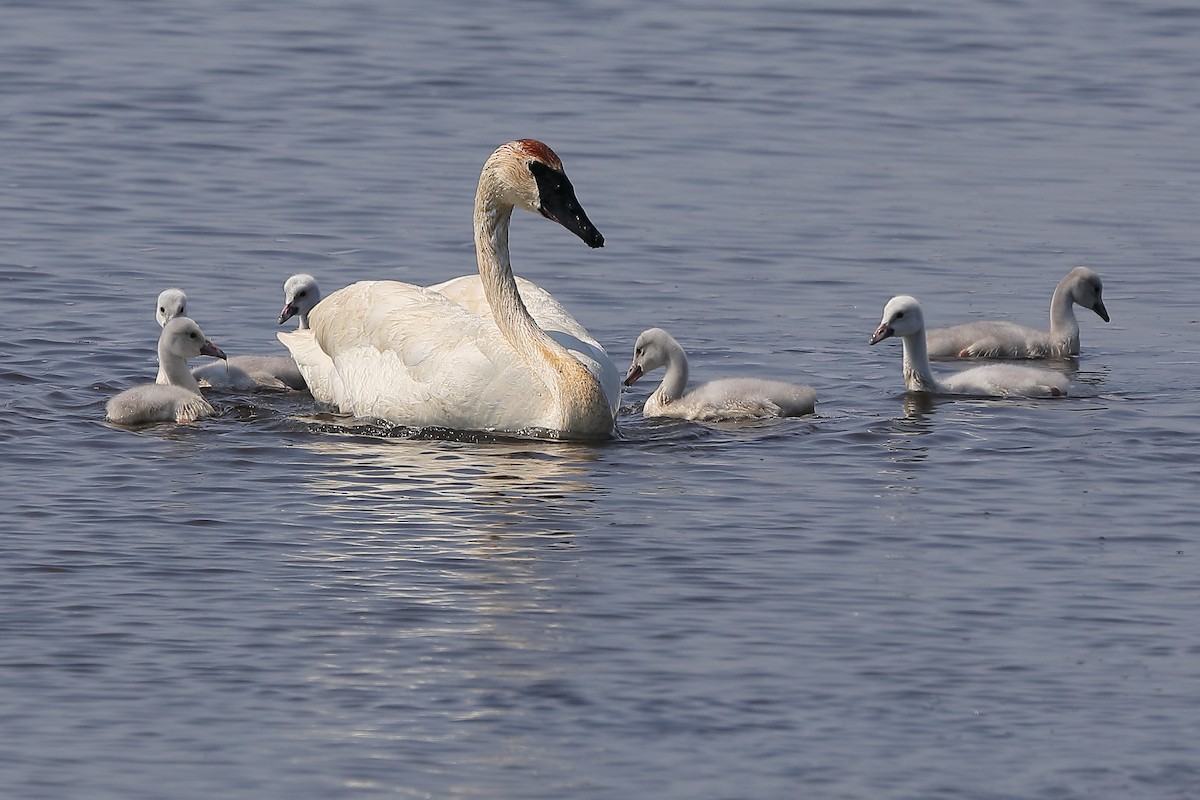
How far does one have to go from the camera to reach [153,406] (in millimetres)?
12703

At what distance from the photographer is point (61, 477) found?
37.8ft

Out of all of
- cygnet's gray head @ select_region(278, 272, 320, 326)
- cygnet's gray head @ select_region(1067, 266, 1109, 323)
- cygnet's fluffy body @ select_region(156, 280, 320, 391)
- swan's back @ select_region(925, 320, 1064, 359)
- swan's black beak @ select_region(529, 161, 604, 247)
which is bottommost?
swan's back @ select_region(925, 320, 1064, 359)

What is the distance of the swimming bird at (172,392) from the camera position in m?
12.7

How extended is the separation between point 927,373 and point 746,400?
153 centimetres

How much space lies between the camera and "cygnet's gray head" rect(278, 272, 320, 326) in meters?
14.9

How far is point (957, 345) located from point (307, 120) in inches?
332

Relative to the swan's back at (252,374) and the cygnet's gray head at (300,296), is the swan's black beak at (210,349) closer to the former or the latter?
the swan's back at (252,374)

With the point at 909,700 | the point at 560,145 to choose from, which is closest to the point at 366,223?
the point at 560,145

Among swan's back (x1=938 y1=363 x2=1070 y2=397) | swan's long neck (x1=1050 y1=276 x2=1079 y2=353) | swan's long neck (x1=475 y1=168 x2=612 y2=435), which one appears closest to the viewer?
swan's long neck (x1=475 y1=168 x2=612 y2=435)

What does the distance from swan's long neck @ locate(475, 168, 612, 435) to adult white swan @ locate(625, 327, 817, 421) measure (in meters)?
0.66

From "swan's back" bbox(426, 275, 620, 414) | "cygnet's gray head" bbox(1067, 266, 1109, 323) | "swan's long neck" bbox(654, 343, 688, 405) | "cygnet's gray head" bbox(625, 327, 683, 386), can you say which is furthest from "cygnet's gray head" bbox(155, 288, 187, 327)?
"cygnet's gray head" bbox(1067, 266, 1109, 323)

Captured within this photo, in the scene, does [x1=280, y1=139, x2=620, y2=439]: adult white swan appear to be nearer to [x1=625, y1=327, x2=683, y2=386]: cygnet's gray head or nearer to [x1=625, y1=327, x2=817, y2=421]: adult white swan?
[x1=625, y1=327, x2=683, y2=386]: cygnet's gray head

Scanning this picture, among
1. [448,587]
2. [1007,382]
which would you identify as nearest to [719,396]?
[1007,382]

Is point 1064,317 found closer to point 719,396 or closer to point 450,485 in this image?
point 719,396
